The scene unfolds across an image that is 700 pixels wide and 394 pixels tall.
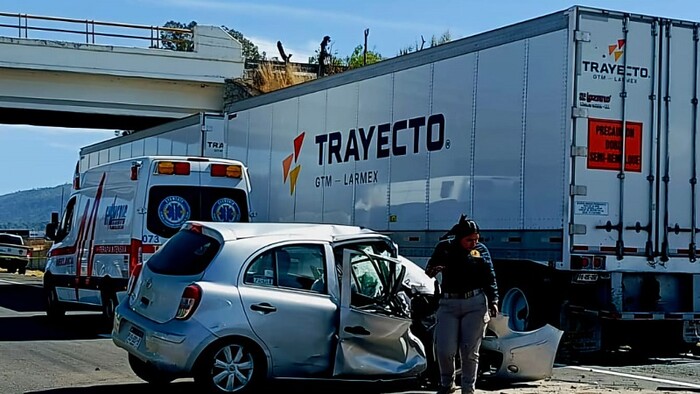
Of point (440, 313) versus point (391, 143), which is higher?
Answer: point (391, 143)

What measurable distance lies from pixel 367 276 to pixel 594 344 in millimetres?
4596

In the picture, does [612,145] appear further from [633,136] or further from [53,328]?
[53,328]

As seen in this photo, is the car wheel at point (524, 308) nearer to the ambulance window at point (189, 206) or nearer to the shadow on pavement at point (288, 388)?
the shadow on pavement at point (288, 388)

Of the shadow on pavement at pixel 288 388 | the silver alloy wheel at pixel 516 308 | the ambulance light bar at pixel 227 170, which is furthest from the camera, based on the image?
the ambulance light bar at pixel 227 170

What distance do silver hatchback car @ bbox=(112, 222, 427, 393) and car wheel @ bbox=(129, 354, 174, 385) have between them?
0.06ft

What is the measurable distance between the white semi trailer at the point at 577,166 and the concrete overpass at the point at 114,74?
20.9 m

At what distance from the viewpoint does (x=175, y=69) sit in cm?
3581

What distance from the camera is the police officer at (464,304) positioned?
9531mm

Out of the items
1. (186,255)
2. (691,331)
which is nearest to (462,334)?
(186,255)

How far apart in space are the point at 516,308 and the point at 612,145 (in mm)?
2516

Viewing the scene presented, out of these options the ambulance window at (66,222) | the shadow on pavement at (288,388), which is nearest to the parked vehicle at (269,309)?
the shadow on pavement at (288,388)

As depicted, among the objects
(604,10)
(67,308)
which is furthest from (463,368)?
(67,308)

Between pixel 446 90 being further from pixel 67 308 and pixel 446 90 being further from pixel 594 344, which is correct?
pixel 67 308

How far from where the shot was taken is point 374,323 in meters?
9.98
